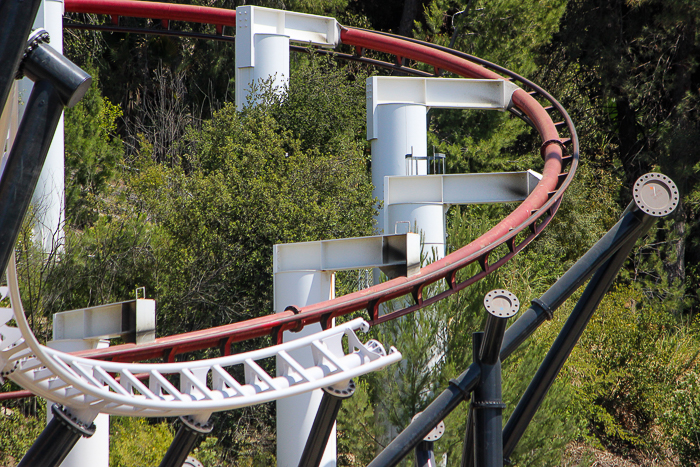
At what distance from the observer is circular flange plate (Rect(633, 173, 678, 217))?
5.58 m

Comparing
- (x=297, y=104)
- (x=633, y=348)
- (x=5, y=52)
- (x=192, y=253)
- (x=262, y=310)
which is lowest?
(x=633, y=348)

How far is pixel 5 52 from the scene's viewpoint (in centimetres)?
278

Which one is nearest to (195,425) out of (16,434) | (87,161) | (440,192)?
(440,192)

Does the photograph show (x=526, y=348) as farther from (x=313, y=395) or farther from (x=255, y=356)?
(x=255, y=356)

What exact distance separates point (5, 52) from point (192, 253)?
10891 mm

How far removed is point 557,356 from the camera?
5.86m

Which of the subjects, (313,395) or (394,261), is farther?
(313,395)

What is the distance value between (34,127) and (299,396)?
19.2ft

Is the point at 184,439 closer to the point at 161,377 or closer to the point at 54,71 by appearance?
the point at 161,377

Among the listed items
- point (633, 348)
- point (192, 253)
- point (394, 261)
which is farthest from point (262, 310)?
point (633, 348)

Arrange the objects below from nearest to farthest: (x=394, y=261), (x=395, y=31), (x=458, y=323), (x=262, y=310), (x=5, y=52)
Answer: (x=5, y=52) → (x=394, y=261) → (x=458, y=323) → (x=262, y=310) → (x=395, y=31)

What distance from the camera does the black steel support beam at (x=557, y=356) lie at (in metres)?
5.80

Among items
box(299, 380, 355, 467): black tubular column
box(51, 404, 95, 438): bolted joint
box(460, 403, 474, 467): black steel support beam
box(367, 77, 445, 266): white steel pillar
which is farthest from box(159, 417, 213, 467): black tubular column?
box(367, 77, 445, 266): white steel pillar

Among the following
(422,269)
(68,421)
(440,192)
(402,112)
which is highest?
(402,112)
